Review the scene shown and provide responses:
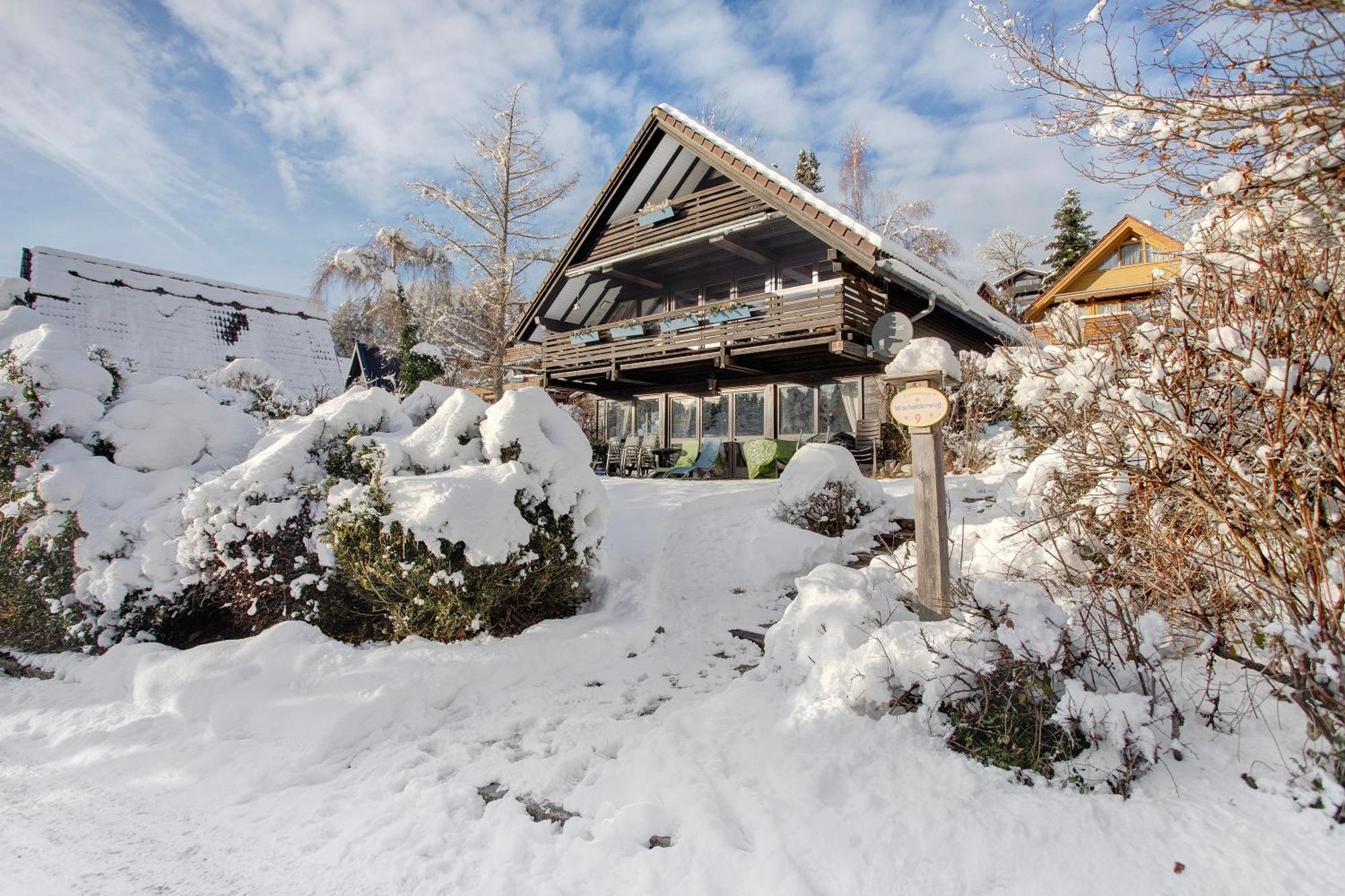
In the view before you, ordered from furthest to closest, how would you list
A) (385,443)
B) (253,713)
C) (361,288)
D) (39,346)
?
(361,288) < (39,346) < (385,443) < (253,713)

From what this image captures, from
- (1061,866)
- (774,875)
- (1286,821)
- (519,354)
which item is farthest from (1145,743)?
(519,354)

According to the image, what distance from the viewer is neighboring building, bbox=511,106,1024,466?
39.8 feet

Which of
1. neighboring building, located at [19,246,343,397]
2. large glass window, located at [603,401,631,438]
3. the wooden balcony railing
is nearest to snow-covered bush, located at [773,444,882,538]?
the wooden balcony railing

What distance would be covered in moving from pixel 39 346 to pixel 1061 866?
7.86m

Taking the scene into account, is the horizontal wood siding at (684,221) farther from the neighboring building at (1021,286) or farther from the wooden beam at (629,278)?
the neighboring building at (1021,286)

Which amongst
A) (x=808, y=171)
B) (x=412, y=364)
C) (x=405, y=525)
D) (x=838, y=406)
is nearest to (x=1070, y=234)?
(x=808, y=171)

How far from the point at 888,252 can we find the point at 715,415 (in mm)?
5973

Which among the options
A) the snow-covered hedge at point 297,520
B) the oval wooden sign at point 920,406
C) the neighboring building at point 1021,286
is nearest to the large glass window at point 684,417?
the snow-covered hedge at point 297,520

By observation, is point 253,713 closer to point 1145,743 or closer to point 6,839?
point 6,839

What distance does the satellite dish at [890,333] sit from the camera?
11.5 m

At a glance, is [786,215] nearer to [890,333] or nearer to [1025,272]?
[890,333]

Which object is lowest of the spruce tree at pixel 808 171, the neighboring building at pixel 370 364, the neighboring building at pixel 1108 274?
the neighboring building at pixel 370 364

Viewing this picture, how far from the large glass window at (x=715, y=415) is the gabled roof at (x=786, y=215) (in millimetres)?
4892

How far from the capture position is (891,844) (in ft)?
7.62
